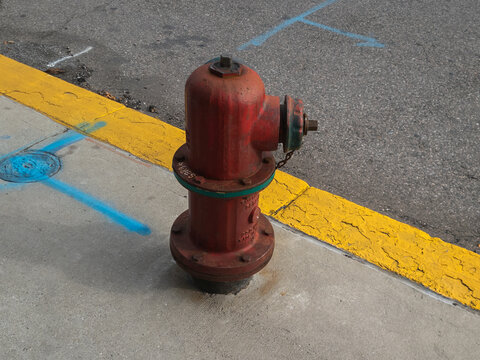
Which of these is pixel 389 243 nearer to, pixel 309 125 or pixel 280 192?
pixel 280 192

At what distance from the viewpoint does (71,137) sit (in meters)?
3.45

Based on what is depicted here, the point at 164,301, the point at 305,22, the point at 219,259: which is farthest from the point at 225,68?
the point at 305,22

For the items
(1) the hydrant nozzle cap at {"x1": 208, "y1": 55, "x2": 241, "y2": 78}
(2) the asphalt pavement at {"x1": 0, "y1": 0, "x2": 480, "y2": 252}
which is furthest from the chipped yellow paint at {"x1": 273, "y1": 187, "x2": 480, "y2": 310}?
(1) the hydrant nozzle cap at {"x1": 208, "y1": 55, "x2": 241, "y2": 78}

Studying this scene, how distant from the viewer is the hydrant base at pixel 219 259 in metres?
2.20

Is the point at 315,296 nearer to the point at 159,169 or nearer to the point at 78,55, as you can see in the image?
the point at 159,169

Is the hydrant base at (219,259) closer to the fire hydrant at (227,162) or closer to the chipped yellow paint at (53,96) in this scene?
the fire hydrant at (227,162)

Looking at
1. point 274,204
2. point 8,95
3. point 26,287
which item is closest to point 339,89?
point 274,204

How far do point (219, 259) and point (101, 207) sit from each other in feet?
3.14

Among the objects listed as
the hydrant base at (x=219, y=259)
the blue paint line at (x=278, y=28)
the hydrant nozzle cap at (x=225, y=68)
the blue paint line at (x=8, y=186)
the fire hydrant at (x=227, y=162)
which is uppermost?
the hydrant nozzle cap at (x=225, y=68)

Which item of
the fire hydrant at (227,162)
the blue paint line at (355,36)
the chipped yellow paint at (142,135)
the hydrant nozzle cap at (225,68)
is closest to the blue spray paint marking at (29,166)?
the chipped yellow paint at (142,135)

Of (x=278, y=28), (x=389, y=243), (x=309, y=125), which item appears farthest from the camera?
(x=278, y=28)

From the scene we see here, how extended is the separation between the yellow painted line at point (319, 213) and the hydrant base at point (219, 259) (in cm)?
55

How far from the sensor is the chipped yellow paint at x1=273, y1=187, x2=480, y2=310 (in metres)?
2.52

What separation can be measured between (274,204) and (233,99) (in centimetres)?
124
